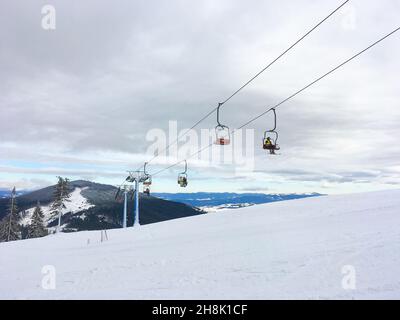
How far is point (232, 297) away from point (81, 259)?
13120 mm

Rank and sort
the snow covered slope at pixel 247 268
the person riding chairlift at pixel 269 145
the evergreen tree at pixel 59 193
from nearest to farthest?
the snow covered slope at pixel 247 268, the person riding chairlift at pixel 269 145, the evergreen tree at pixel 59 193

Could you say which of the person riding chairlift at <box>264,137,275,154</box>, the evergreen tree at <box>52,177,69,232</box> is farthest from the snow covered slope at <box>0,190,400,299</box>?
the evergreen tree at <box>52,177,69,232</box>

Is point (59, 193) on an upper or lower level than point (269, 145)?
upper

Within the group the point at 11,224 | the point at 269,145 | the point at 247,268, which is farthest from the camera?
the point at 11,224

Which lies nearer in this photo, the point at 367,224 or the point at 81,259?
the point at 367,224

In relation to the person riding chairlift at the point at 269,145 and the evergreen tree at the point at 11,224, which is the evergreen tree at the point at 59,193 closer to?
the evergreen tree at the point at 11,224

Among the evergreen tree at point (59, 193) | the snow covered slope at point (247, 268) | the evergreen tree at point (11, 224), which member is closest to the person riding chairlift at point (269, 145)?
the snow covered slope at point (247, 268)

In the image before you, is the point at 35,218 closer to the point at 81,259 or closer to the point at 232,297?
the point at 81,259

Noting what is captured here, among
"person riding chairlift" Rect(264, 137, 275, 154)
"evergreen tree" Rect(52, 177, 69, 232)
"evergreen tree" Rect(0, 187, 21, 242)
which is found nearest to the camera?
"person riding chairlift" Rect(264, 137, 275, 154)

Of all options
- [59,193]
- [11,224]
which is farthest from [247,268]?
[59,193]

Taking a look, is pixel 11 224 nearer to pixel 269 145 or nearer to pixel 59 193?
pixel 59 193

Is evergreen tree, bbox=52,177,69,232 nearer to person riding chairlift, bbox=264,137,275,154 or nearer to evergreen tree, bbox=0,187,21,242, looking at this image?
evergreen tree, bbox=0,187,21,242
